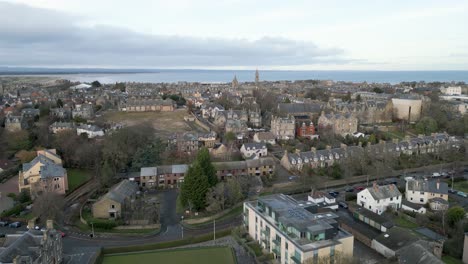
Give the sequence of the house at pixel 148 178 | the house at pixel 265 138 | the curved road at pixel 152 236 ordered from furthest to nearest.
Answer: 1. the house at pixel 265 138
2. the house at pixel 148 178
3. the curved road at pixel 152 236

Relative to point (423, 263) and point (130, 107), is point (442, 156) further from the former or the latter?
point (130, 107)

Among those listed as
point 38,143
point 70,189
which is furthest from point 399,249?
point 38,143

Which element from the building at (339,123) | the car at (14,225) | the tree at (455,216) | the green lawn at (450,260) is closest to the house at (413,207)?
the tree at (455,216)

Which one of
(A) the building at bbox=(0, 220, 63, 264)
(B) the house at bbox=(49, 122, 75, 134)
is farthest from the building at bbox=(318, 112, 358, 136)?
(A) the building at bbox=(0, 220, 63, 264)

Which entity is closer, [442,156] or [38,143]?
[442,156]

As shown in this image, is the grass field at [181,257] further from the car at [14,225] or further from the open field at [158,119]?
the open field at [158,119]

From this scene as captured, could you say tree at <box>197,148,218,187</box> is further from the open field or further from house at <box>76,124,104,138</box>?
house at <box>76,124,104,138</box>

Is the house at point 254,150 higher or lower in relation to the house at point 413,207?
higher
